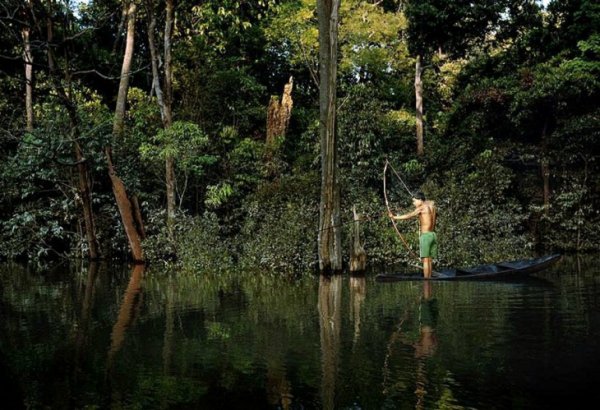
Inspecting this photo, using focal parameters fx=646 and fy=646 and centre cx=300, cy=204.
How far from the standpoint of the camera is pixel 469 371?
5.81m

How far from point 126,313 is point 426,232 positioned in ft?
21.1

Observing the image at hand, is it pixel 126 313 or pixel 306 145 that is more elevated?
pixel 306 145

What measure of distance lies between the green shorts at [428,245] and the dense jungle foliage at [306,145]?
4297mm

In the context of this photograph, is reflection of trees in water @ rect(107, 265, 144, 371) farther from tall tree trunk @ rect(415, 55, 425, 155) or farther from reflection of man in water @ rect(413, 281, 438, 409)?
tall tree trunk @ rect(415, 55, 425, 155)

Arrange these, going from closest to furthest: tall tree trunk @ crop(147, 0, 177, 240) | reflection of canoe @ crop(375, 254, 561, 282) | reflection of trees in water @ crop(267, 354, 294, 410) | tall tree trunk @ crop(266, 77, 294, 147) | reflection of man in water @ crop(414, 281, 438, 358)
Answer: reflection of trees in water @ crop(267, 354, 294, 410), reflection of man in water @ crop(414, 281, 438, 358), reflection of canoe @ crop(375, 254, 561, 282), tall tree trunk @ crop(147, 0, 177, 240), tall tree trunk @ crop(266, 77, 294, 147)

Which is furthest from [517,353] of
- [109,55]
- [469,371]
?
[109,55]

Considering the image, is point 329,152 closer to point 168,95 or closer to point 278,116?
point 168,95

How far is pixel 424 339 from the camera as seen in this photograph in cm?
723

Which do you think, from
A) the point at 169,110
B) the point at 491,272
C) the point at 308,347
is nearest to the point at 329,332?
the point at 308,347

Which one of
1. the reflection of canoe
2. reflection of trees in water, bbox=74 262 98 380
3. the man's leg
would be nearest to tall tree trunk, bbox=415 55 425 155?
the reflection of canoe

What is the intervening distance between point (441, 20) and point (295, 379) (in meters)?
20.2

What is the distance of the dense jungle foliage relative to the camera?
1869cm

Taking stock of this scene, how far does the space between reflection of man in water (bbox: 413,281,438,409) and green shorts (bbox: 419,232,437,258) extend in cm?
168

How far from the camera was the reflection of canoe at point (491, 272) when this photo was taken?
12930mm
